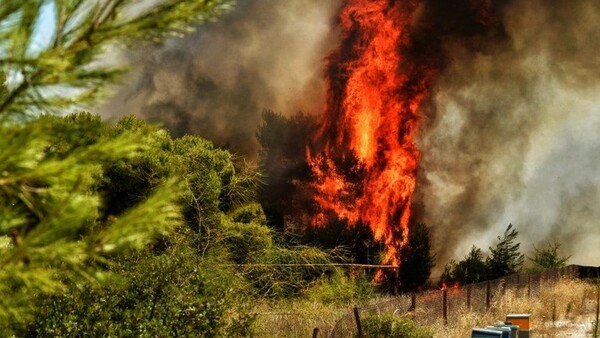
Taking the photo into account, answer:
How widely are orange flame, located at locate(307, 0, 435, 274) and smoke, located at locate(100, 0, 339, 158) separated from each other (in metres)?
1.73

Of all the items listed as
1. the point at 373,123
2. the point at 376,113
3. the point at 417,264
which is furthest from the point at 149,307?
the point at 376,113

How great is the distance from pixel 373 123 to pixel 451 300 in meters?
19.9

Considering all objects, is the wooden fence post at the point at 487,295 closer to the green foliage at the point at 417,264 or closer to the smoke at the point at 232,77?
the green foliage at the point at 417,264

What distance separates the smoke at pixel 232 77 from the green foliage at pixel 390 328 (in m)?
25.1

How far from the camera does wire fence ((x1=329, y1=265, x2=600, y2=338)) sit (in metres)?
13.6

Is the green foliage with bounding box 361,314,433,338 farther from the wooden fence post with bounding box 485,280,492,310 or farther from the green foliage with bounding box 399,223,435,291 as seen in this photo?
the green foliage with bounding box 399,223,435,291

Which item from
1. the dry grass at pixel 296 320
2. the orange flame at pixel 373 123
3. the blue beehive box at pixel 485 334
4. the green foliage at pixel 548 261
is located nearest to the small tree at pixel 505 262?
the green foliage at pixel 548 261

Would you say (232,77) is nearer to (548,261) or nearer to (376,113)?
(376,113)

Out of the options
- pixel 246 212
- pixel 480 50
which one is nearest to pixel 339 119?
pixel 480 50

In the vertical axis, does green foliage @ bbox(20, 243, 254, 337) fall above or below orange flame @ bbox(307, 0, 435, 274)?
below

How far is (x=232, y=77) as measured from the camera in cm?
4078

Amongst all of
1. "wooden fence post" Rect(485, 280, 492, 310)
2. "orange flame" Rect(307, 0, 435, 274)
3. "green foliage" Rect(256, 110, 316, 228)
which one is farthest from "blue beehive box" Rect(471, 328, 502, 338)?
"orange flame" Rect(307, 0, 435, 274)

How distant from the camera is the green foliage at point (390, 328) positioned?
12117mm

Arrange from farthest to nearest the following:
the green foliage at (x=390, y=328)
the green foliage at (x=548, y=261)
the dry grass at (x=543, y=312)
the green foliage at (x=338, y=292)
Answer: the green foliage at (x=548, y=261), the green foliage at (x=338, y=292), the dry grass at (x=543, y=312), the green foliage at (x=390, y=328)
